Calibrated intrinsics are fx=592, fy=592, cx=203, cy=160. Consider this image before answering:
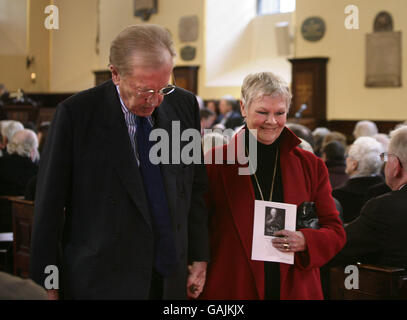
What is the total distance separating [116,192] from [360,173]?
2.93 metres

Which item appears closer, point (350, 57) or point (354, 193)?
point (354, 193)

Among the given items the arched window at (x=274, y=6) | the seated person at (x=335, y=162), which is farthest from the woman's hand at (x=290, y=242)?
the arched window at (x=274, y=6)

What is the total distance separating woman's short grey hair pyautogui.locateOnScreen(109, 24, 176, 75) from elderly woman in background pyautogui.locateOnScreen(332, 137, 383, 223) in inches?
109

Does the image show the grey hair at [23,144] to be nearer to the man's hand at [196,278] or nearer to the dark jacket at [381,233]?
the dark jacket at [381,233]

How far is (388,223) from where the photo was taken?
3207mm

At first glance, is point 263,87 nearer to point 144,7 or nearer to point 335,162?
point 335,162

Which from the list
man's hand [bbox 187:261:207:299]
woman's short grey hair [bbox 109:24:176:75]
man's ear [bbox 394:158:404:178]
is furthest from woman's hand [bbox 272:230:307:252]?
man's ear [bbox 394:158:404:178]

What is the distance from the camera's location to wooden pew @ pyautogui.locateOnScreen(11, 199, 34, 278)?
5.19 m

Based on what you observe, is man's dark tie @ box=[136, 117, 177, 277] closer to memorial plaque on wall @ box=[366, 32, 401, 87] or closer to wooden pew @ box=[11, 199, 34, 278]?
wooden pew @ box=[11, 199, 34, 278]

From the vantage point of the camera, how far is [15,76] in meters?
18.0

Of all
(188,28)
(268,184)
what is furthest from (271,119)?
(188,28)

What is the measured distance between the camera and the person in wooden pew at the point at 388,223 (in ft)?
10.5

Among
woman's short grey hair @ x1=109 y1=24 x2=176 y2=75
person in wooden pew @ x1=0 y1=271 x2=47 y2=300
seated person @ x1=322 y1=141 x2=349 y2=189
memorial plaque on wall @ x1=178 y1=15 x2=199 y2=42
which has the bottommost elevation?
person in wooden pew @ x1=0 y1=271 x2=47 y2=300

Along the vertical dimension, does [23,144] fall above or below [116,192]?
above
